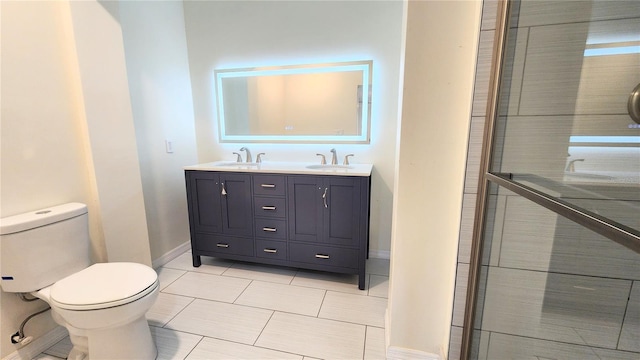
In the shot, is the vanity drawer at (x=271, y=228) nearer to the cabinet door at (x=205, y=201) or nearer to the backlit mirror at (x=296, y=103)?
the cabinet door at (x=205, y=201)

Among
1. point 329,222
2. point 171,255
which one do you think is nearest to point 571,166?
point 329,222

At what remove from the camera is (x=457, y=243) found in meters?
1.16

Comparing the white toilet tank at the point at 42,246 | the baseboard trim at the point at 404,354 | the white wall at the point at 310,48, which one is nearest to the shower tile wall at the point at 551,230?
the baseboard trim at the point at 404,354

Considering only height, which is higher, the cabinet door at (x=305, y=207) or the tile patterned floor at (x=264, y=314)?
the cabinet door at (x=305, y=207)

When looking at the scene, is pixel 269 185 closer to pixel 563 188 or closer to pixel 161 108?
pixel 161 108

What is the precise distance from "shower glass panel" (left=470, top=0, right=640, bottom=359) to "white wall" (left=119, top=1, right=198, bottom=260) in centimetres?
238

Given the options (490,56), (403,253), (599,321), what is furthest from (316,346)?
(490,56)

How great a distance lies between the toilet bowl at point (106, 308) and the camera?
1168 millimetres

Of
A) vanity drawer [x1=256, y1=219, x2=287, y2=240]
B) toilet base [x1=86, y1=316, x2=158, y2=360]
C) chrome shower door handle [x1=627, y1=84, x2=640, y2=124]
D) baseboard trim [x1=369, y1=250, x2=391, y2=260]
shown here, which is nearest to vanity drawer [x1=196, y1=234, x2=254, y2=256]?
vanity drawer [x1=256, y1=219, x2=287, y2=240]

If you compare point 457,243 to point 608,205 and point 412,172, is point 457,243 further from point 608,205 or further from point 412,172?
point 608,205

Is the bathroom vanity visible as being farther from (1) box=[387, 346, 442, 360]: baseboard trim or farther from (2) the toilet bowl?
(2) the toilet bowl

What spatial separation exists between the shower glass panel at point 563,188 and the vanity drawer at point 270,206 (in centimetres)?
140

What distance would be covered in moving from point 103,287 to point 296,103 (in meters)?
1.87

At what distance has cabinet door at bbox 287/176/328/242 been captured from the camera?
2.02 m
